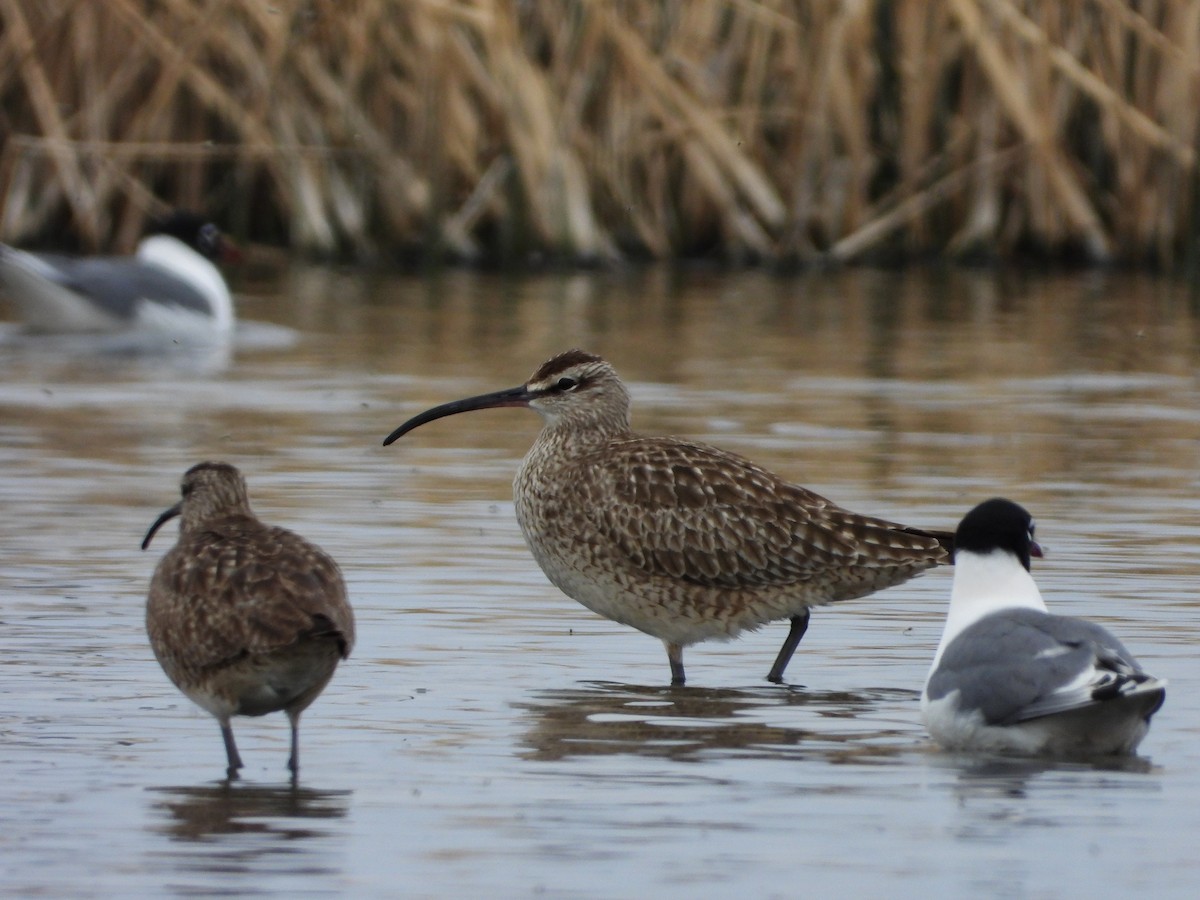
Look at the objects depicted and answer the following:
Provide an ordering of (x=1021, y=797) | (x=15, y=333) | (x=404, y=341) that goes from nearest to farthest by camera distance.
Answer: (x=1021, y=797) < (x=404, y=341) < (x=15, y=333)

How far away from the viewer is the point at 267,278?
23703mm

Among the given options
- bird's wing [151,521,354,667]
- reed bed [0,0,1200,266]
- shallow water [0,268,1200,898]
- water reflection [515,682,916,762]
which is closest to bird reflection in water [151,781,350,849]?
shallow water [0,268,1200,898]

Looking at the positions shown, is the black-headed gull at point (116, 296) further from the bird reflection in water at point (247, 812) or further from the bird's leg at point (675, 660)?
the bird reflection in water at point (247, 812)

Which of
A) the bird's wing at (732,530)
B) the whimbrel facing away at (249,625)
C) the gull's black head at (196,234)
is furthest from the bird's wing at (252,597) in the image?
the gull's black head at (196,234)

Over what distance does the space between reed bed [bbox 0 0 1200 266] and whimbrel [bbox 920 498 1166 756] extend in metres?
14.2

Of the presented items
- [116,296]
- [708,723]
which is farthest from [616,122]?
[708,723]

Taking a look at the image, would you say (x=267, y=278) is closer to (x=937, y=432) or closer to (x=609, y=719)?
(x=937, y=432)

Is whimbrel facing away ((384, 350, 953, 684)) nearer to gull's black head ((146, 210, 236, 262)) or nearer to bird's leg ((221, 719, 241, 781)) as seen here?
bird's leg ((221, 719, 241, 781))

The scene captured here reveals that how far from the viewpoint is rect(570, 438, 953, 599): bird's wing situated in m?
8.14

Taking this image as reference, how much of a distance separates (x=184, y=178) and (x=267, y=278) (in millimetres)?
1191

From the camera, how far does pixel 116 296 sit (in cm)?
1870

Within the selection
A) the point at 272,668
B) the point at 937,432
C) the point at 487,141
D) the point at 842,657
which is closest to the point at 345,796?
the point at 272,668

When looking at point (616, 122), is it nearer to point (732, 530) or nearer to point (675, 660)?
point (732, 530)

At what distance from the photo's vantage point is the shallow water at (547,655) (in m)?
5.65
